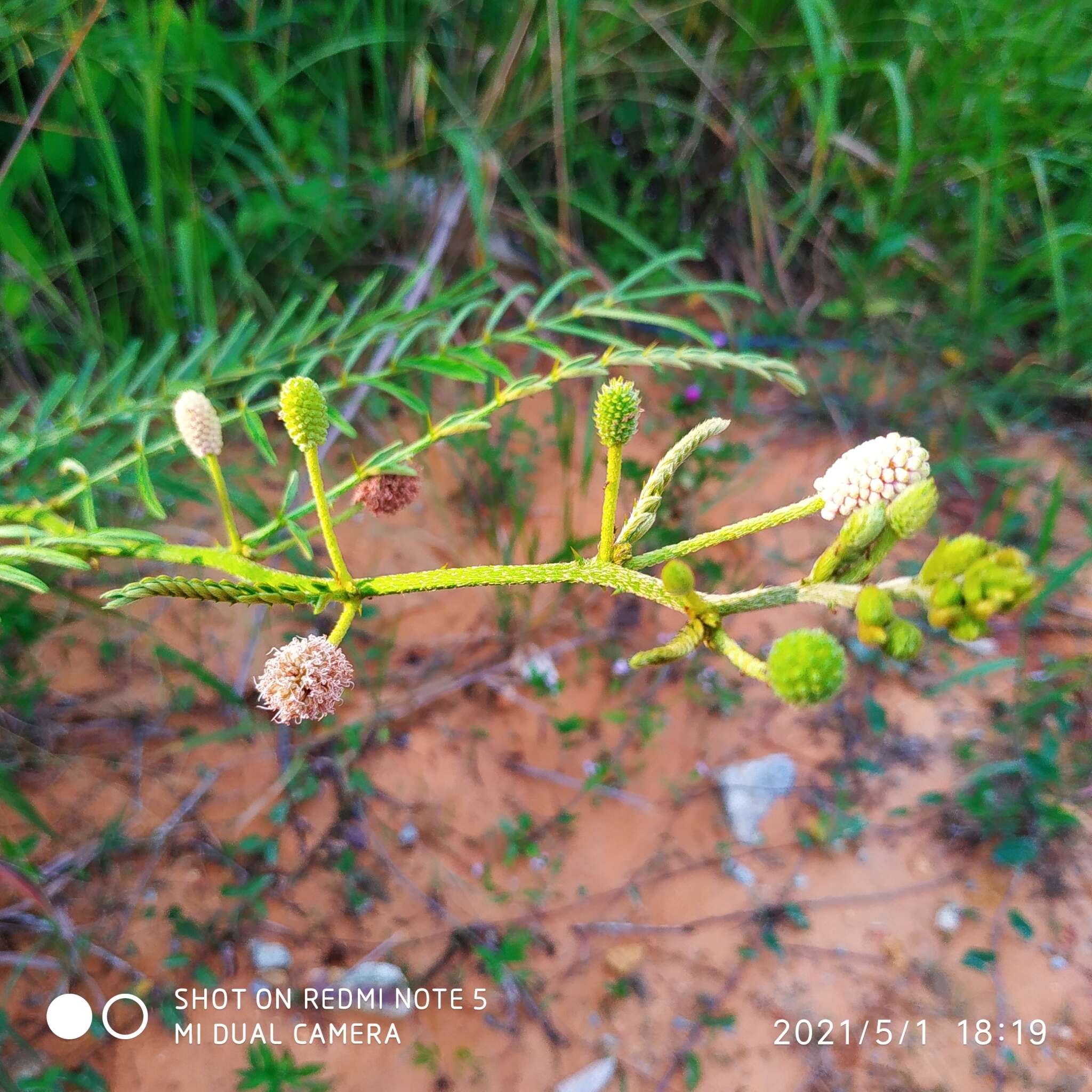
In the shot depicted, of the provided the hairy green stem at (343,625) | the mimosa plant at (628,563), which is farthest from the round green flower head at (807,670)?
the hairy green stem at (343,625)

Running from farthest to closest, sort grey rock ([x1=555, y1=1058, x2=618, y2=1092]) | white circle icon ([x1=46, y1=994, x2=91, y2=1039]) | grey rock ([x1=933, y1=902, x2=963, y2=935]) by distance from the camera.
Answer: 1. grey rock ([x1=933, y1=902, x2=963, y2=935])
2. grey rock ([x1=555, y1=1058, x2=618, y2=1092])
3. white circle icon ([x1=46, y1=994, x2=91, y2=1039])

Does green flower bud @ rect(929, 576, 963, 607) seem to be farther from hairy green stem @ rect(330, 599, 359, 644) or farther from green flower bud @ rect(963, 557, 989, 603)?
hairy green stem @ rect(330, 599, 359, 644)

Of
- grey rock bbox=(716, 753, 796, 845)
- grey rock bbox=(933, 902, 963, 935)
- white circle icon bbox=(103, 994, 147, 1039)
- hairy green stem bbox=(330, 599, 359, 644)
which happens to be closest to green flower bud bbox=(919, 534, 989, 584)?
hairy green stem bbox=(330, 599, 359, 644)

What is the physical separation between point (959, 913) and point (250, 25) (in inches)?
123

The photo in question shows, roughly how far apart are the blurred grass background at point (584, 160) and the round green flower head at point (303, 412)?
1.44 meters

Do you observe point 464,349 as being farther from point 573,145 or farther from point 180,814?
point 573,145

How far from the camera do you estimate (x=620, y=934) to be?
1.92 m

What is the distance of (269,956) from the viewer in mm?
1768

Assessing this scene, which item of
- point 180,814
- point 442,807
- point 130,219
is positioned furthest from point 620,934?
point 130,219

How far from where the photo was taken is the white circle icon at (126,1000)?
1646mm

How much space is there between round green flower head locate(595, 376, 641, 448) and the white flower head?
7.4 inches

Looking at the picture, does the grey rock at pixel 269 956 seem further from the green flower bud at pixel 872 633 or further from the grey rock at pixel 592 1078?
the green flower bud at pixel 872 633

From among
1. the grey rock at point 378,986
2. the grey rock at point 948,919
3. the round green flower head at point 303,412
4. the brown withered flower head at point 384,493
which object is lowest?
the grey rock at point 948,919

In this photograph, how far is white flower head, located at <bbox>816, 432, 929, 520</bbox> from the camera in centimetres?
75
